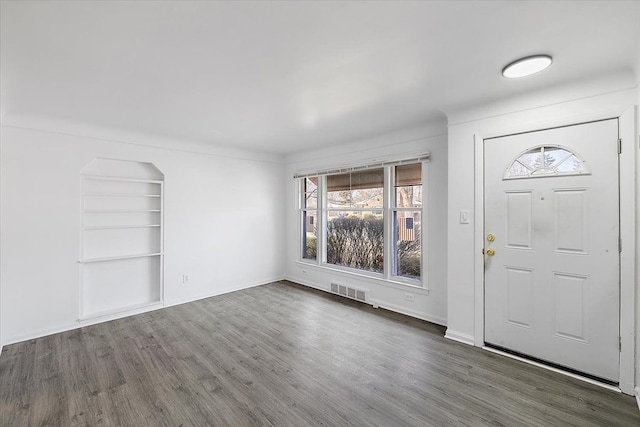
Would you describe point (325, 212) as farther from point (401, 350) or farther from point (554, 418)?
point (554, 418)

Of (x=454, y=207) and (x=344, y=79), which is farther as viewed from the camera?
(x=454, y=207)

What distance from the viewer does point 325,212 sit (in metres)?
4.98

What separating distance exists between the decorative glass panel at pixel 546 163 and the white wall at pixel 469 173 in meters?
0.22

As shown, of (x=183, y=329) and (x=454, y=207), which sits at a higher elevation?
(x=454, y=207)

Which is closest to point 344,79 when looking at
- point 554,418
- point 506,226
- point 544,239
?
point 506,226

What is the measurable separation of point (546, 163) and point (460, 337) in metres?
1.89

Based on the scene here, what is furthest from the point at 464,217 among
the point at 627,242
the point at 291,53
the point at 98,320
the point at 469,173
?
the point at 98,320

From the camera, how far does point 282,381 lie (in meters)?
2.30

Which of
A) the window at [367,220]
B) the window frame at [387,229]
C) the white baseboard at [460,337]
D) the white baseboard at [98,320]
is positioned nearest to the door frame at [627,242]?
the white baseboard at [460,337]

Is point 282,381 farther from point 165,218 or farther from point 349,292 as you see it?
point 165,218

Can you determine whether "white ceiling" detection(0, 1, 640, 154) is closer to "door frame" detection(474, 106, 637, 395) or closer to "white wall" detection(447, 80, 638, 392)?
"white wall" detection(447, 80, 638, 392)

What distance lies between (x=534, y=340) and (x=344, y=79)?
9.40 feet

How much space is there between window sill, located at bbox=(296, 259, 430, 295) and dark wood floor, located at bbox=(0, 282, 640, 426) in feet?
1.48

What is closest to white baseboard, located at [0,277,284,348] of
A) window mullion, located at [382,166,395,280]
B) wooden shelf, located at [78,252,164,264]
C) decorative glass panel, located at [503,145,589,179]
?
wooden shelf, located at [78,252,164,264]
